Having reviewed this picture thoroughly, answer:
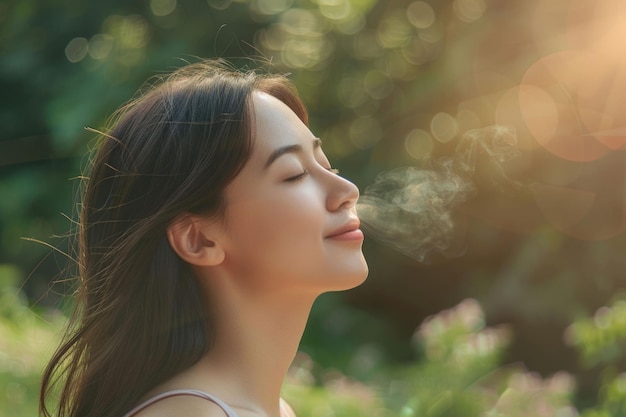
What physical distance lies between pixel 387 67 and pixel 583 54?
1.07 meters

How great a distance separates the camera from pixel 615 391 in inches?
115

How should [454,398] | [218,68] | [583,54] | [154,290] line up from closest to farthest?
[154,290] < [218,68] < [454,398] < [583,54]

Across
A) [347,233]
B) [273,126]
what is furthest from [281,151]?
[347,233]

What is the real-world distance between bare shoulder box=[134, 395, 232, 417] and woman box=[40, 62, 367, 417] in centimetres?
5

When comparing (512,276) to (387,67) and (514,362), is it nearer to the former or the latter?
(514,362)

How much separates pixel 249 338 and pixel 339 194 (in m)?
0.32

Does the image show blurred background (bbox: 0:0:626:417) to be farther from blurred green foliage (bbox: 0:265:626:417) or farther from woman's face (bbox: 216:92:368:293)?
woman's face (bbox: 216:92:368:293)

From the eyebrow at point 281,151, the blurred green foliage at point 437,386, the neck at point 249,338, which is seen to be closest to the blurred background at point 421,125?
the blurred green foliage at point 437,386

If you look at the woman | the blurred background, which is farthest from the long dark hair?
the blurred background

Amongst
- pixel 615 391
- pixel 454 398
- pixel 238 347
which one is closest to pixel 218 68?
pixel 238 347

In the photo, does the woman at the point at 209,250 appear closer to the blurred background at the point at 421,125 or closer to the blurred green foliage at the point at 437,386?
the blurred green foliage at the point at 437,386

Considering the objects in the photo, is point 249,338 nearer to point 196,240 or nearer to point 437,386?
point 196,240

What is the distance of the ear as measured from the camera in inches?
66.1

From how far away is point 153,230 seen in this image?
1.67m
